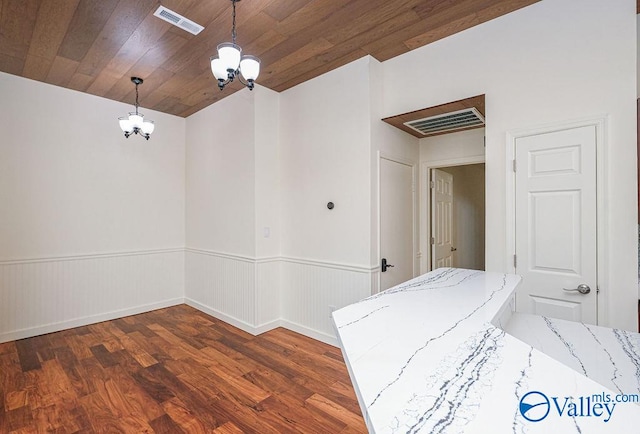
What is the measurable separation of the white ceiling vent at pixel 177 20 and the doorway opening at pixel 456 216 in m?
2.96

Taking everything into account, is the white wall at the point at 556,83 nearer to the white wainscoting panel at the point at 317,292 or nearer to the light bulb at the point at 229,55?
the white wainscoting panel at the point at 317,292

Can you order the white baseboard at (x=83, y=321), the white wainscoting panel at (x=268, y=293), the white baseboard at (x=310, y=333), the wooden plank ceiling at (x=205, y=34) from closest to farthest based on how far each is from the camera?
the wooden plank ceiling at (x=205, y=34) → the white baseboard at (x=310, y=333) → the white baseboard at (x=83, y=321) → the white wainscoting panel at (x=268, y=293)

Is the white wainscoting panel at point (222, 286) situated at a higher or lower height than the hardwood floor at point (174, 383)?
higher

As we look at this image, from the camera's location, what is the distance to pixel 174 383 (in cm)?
273

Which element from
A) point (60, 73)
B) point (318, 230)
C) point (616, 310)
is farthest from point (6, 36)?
point (616, 310)

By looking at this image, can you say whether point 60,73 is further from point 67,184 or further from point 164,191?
point 164,191

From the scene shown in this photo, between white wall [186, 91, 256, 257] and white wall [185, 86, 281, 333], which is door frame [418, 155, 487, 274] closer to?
white wall [185, 86, 281, 333]

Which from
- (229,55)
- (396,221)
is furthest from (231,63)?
(396,221)

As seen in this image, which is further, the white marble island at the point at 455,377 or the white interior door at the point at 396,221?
the white interior door at the point at 396,221

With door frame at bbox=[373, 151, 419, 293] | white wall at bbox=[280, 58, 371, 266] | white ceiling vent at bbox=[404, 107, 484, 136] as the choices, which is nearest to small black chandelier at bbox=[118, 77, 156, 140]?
white wall at bbox=[280, 58, 371, 266]

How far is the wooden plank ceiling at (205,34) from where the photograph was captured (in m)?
2.45

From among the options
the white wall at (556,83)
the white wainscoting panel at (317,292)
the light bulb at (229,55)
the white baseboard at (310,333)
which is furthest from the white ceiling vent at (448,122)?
the white baseboard at (310,333)

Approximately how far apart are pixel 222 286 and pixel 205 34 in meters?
3.07

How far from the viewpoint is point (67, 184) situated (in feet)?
13.4
